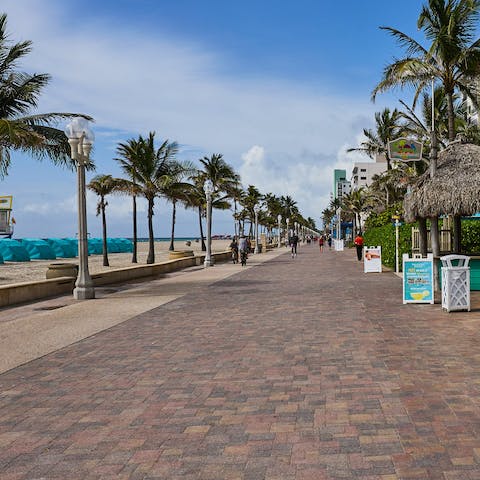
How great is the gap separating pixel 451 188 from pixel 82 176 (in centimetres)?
913

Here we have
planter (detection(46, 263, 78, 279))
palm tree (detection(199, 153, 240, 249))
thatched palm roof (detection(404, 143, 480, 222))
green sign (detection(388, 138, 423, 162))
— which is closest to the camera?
thatched palm roof (detection(404, 143, 480, 222))

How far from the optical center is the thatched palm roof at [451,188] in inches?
555

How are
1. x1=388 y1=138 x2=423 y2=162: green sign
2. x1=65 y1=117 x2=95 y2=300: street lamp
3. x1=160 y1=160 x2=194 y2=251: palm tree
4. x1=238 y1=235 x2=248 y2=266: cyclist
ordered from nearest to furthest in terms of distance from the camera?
x1=65 y1=117 x2=95 y2=300: street lamp, x1=388 y1=138 x2=423 y2=162: green sign, x1=238 y1=235 x2=248 y2=266: cyclist, x1=160 y1=160 x2=194 y2=251: palm tree

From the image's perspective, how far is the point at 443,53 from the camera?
21.4 m

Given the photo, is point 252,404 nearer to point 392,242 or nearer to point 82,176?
point 82,176

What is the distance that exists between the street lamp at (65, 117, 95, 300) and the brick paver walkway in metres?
4.75

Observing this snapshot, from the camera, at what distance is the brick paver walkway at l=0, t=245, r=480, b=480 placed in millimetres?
3838

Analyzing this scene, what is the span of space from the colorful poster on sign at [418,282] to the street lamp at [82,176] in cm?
746

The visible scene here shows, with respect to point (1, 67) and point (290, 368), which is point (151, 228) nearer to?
point (1, 67)

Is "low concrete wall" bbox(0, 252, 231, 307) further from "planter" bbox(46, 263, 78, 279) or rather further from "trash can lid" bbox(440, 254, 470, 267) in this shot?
"trash can lid" bbox(440, 254, 470, 267)

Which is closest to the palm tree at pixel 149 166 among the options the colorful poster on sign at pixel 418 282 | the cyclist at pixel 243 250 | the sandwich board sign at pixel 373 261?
the cyclist at pixel 243 250

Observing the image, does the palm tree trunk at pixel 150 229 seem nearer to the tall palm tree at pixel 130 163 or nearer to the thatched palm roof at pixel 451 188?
the tall palm tree at pixel 130 163

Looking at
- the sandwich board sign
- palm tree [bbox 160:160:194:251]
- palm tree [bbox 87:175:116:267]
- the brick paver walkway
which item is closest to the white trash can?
the brick paver walkway

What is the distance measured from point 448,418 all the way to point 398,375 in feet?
4.58
